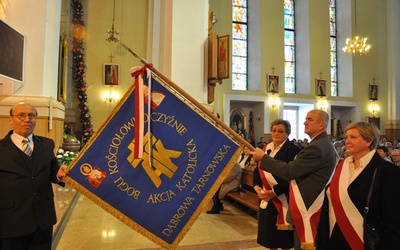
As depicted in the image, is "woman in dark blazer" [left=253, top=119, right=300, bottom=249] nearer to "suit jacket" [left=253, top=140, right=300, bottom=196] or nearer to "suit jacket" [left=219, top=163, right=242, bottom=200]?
"suit jacket" [left=253, top=140, right=300, bottom=196]

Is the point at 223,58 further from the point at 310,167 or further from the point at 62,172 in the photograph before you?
the point at 62,172

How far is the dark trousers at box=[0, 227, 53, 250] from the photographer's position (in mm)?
2100

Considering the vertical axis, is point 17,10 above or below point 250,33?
below

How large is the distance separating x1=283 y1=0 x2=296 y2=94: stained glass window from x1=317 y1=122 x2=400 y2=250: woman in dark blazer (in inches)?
607

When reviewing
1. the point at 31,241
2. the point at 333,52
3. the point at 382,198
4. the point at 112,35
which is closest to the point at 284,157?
the point at 382,198

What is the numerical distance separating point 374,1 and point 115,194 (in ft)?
65.8

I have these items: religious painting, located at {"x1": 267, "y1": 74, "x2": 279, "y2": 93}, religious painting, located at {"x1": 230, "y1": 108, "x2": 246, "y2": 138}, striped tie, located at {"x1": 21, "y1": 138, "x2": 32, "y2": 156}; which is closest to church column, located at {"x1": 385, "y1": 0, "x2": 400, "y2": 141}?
religious painting, located at {"x1": 267, "y1": 74, "x2": 279, "y2": 93}

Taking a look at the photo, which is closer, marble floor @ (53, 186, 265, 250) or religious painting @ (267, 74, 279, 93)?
marble floor @ (53, 186, 265, 250)

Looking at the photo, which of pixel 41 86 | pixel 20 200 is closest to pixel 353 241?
pixel 20 200

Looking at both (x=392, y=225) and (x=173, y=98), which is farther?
(x=173, y=98)

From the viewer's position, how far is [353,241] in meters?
1.89

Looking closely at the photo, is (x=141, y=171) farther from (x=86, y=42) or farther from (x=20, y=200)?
(x=86, y=42)

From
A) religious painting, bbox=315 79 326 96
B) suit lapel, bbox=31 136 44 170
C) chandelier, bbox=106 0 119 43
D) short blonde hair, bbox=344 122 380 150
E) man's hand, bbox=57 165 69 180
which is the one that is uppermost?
chandelier, bbox=106 0 119 43

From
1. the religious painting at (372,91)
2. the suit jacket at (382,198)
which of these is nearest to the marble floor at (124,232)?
the suit jacket at (382,198)
